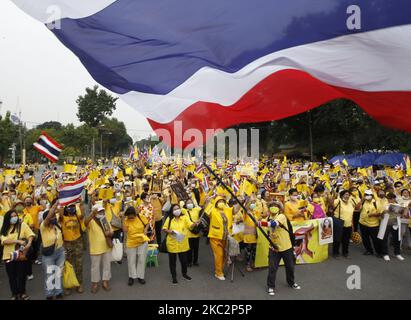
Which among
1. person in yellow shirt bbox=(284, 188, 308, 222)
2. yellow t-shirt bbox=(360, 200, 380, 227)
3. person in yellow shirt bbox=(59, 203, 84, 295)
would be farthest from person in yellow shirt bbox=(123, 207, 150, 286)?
yellow t-shirt bbox=(360, 200, 380, 227)

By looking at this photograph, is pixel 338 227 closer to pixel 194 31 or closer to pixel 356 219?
pixel 356 219

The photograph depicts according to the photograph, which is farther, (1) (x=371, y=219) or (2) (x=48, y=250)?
(1) (x=371, y=219)

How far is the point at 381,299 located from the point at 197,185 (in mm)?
6432

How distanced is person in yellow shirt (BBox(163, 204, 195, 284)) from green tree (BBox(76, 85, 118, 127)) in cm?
4783

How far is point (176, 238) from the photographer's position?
630cm

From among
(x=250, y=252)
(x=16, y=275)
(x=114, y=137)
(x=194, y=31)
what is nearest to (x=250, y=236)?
(x=250, y=252)

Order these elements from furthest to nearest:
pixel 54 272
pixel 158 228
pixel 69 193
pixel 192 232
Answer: pixel 158 228
pixel 192 232
pixel 54 272
pixel 69 193

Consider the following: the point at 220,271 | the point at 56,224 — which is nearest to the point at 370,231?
the point at 220,271

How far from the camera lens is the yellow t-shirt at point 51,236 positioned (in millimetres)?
5492

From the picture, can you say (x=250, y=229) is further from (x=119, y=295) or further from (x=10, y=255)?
(x=10, y=255)

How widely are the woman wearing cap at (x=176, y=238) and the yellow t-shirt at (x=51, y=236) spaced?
6.00 ft

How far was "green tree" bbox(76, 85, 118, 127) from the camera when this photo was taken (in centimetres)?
5169

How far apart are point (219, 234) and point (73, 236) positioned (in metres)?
2.68

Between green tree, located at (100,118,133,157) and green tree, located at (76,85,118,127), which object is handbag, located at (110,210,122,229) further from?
green tree, located at (100,118,133,157)
